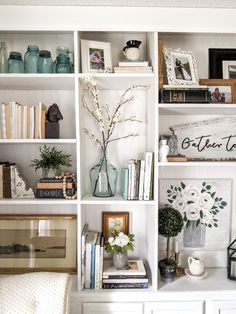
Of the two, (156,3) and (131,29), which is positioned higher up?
(156,3)

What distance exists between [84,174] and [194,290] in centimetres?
95

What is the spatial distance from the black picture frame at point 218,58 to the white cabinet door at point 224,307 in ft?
4.46

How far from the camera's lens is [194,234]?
2.09 metres

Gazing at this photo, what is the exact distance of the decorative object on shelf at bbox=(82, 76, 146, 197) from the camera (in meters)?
1.91

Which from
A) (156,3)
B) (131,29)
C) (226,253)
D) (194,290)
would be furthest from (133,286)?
(156,3)

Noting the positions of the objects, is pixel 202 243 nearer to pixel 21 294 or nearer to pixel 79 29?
pixel 21 294

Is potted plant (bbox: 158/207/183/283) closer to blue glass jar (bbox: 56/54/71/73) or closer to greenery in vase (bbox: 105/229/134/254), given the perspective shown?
greenery in vase (bbox: 105/229/134/254)

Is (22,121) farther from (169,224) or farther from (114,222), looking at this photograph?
(169,224)

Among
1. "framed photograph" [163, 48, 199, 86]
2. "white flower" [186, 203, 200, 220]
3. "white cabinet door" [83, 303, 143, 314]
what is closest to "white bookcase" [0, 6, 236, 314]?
"white cabinet door" [83, 303, 143, 314]

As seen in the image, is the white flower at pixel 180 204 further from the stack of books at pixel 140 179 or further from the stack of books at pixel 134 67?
the stack of books at pixel 134 67

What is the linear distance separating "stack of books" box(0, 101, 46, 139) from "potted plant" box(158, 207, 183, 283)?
879mm

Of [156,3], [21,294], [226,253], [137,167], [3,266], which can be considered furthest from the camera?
[226,253]

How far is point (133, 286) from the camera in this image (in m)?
1.79

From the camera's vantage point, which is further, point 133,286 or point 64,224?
point 64,224
